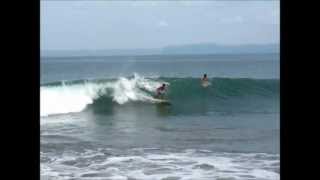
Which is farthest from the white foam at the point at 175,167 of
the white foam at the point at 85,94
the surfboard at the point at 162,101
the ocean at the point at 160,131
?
the surfboard at the point at 162,101

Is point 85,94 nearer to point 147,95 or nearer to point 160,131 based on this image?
point 147,95

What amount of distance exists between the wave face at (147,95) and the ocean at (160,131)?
0.08 feet

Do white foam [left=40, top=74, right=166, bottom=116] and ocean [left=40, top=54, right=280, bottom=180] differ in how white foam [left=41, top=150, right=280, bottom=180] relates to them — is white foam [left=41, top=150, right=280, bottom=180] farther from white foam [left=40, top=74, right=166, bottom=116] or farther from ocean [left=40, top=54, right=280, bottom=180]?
white foam [left=40, top=74, right=166, bottom=116]

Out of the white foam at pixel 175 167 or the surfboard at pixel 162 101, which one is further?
the surfboard at pixel 162 101

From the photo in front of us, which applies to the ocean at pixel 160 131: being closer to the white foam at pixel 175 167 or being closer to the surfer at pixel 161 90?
the white foam at pixel 175 167

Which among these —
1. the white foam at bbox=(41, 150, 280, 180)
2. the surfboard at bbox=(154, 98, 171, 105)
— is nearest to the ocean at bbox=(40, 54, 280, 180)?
the white foam at bbox=(41, 150, 280, 180)

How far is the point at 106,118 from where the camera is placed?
31.3 ft

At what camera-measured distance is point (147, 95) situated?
1163 cm

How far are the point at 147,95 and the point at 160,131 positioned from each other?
3.47 m

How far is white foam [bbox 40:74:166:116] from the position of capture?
10.3 m

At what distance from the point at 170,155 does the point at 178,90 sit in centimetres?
643

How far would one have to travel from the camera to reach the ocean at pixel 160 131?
507 cm
